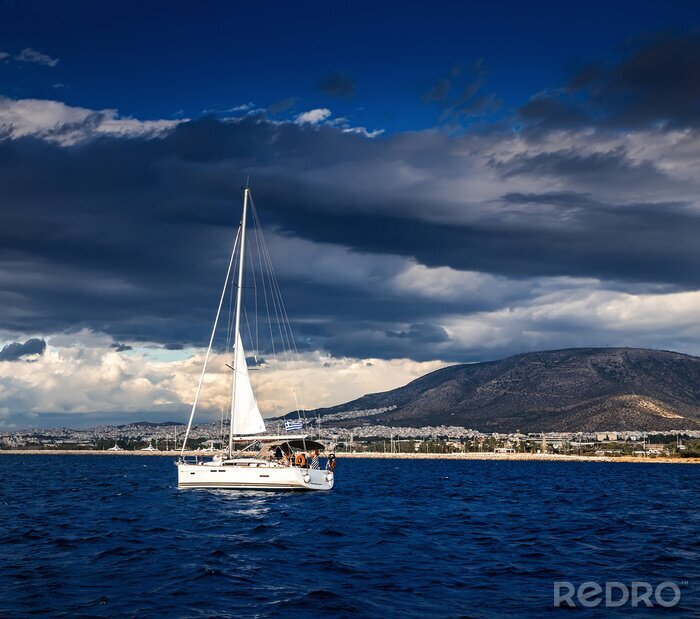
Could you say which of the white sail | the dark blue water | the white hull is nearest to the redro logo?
the dark blue water

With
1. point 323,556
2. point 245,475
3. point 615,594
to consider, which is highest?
point 245,475

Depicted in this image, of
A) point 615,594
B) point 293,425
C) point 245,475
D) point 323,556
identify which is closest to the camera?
point 615,594

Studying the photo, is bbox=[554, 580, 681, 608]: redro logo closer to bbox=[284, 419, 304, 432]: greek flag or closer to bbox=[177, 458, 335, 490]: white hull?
bbox=[177, 458, 335, 490]: white hull

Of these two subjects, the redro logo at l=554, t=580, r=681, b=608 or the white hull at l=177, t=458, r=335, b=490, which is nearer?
the redro logo at l=554, t=580, r=681, b=608

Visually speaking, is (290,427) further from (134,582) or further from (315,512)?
(134,582)

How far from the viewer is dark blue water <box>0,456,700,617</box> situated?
27125 millimetres

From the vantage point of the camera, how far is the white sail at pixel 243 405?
78.0 meters

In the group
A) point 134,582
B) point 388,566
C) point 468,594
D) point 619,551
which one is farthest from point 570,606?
point 134,582

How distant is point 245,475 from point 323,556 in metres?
36.2

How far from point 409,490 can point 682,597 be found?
6729 centimetres

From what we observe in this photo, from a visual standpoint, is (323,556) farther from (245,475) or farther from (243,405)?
(243,405)

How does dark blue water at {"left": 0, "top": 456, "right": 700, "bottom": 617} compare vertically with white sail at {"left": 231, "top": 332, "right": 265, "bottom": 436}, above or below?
below

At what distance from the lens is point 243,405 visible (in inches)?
3076

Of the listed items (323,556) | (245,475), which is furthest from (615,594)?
(245,475)
